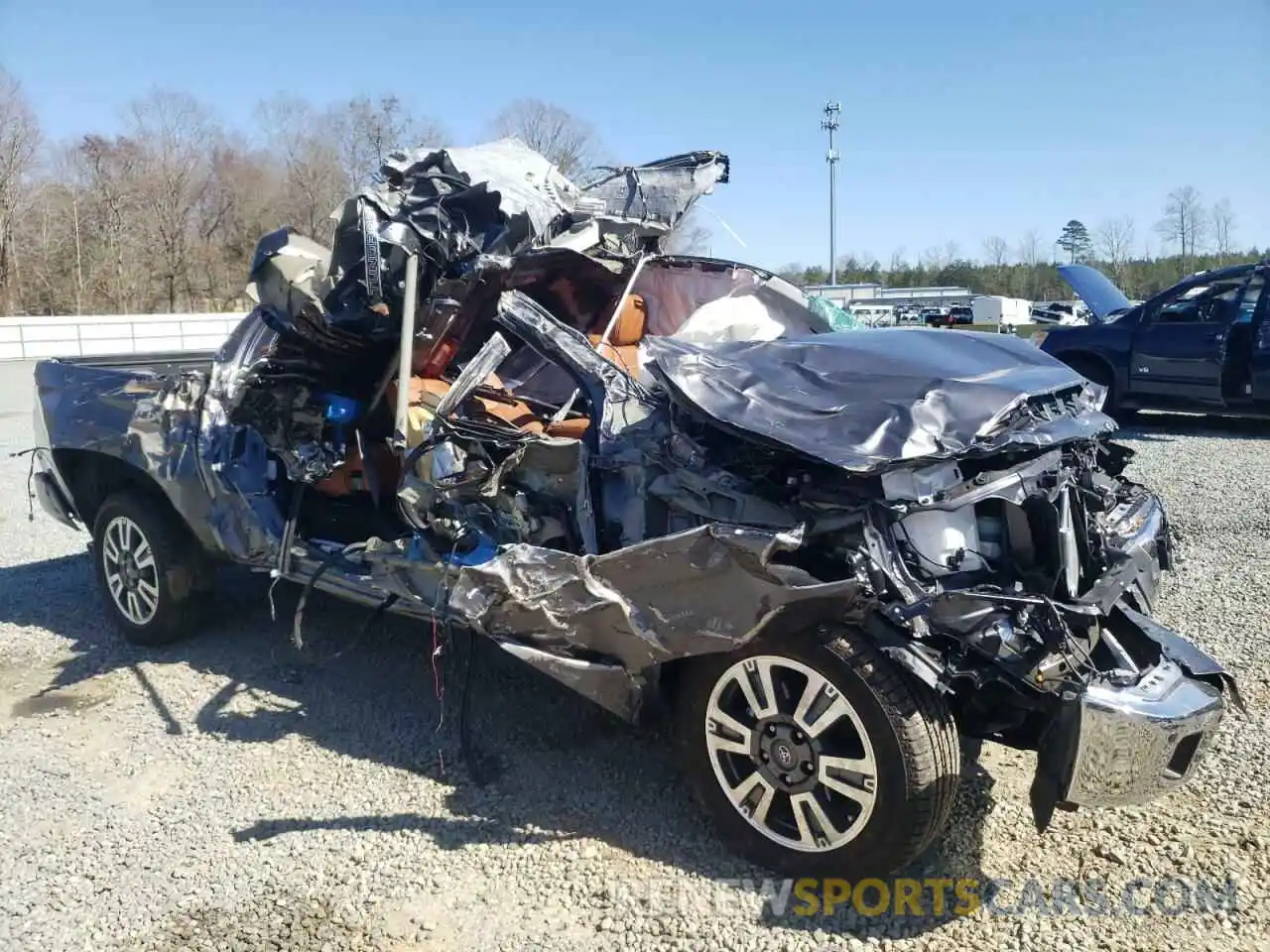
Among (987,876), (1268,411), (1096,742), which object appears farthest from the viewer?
(1268,411)

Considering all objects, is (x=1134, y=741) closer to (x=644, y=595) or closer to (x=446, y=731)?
(x=644, y=595)

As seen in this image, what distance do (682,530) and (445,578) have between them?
104 cm

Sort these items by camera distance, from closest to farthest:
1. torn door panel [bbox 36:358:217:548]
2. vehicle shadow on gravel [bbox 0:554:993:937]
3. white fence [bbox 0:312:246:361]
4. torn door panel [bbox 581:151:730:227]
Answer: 1. vehicle shadow on gravel [bbox 0:554:993:937]
2. torn door panel [bbox 36:358:217:548]
3. torn door panel [bbox 581:151:730:227]
4. white fence [bbox 0:312:246:361]

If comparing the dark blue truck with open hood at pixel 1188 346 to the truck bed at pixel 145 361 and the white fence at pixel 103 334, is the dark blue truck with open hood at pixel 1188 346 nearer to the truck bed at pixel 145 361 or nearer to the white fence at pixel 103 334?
the truck bed at pixel 145 361

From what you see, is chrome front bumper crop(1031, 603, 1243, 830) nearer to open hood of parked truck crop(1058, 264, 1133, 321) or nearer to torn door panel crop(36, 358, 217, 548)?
torn door panel crop(36, 358, 217, 548)

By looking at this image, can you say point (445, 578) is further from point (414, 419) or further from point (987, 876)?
point (987, 876)

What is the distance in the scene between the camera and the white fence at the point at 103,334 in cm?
2114

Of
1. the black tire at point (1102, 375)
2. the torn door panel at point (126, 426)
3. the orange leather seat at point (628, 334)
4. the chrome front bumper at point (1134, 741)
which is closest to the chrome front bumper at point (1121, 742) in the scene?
the chrome front bumper at point (1134, 741)

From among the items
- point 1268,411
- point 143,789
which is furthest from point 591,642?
point 1268,411

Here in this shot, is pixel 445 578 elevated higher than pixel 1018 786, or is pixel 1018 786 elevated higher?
pixel 445 578

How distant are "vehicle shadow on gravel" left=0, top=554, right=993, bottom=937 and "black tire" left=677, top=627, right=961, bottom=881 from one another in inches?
5.4

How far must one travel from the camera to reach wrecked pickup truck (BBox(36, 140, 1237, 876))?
2.71 meters

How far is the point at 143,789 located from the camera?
3686 mm

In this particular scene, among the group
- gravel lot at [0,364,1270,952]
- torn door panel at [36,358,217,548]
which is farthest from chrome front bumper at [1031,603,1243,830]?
torn door panel at [36,358,217,548]
